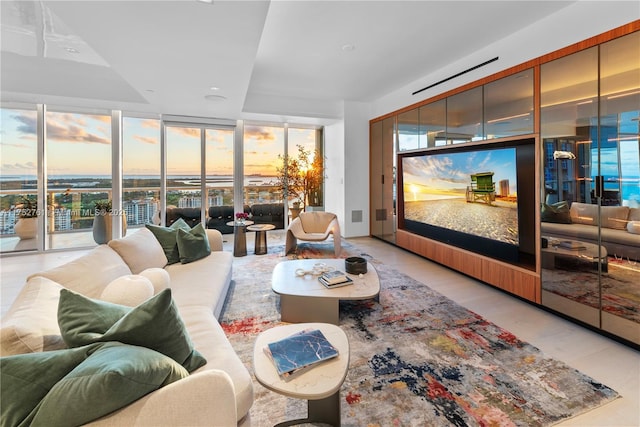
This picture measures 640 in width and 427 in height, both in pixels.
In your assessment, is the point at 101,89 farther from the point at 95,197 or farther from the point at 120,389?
the point at 120,389

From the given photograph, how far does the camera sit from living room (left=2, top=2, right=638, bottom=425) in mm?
2350

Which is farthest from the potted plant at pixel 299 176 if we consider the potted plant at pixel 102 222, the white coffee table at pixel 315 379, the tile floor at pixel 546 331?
the white coffee table at pixel 315 379

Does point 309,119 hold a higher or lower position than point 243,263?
higher

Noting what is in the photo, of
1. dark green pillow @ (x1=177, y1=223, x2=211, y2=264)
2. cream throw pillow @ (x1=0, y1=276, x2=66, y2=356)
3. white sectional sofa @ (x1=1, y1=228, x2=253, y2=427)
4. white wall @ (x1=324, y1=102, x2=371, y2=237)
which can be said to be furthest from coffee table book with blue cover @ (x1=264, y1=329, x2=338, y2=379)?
white wall @ (x1=324, y1=102, x2=371, y2=237)

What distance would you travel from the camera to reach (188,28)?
8.34 feet

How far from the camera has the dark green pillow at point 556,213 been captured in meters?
2.69

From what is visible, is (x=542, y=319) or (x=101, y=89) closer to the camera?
(x=542, y=319)

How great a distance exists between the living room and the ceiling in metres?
0.17

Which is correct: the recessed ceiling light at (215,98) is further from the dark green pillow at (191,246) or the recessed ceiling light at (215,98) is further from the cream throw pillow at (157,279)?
the cream throw pillow at (157,279)

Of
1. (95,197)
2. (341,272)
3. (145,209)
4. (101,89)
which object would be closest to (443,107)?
(341,272)

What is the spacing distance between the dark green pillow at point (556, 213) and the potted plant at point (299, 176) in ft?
16.2

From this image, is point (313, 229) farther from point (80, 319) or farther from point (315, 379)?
point (80, 319)

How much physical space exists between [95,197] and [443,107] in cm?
663

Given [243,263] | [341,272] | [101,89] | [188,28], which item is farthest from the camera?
[101,89]
